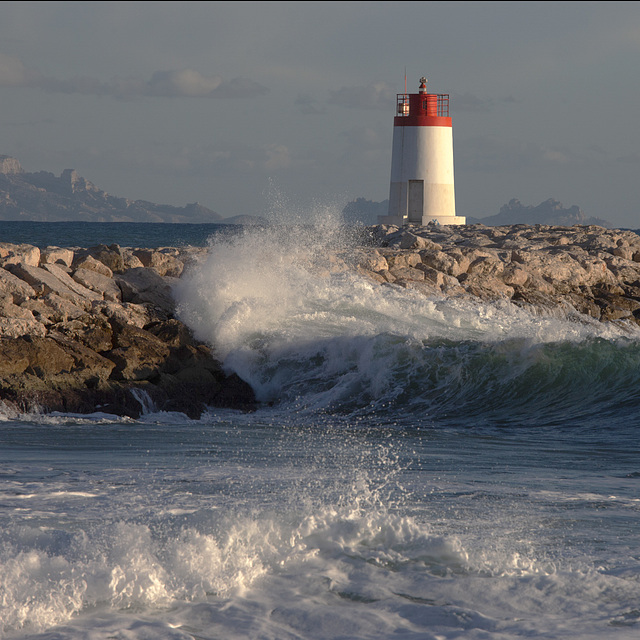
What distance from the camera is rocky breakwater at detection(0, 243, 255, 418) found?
7.22 meters

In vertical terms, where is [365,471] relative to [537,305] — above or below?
below

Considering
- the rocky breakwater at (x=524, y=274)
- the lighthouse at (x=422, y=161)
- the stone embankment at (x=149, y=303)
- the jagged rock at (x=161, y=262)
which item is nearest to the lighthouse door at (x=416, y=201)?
the lighthouse at (x=422, y=161)

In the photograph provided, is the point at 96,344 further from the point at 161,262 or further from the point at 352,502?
the point at 352,502

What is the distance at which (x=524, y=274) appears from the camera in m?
12.6

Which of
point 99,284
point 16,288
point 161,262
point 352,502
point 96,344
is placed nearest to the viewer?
point 352,502

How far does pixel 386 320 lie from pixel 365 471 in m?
5.26

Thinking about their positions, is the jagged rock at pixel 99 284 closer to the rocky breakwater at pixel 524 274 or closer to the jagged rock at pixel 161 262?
the jagged rock at pixel 161 262

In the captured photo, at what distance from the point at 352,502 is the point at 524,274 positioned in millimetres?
9515

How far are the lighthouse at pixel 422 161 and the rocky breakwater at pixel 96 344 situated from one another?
1282 cm

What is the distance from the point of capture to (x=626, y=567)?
118 inches

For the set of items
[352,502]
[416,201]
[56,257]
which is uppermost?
[416,201]

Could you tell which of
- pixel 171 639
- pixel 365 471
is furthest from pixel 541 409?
pixel 171 639

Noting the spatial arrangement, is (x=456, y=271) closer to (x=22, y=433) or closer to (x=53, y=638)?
(x=22, y=433)

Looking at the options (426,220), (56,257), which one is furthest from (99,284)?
(426,220)
